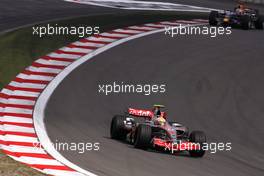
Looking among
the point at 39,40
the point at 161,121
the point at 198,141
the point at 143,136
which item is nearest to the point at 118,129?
the point at 161,121

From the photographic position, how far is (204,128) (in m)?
22.2

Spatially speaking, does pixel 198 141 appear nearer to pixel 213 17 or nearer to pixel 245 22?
pixel 213 17

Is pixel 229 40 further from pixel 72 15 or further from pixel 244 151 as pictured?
pixel 244 151

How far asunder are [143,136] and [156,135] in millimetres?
844

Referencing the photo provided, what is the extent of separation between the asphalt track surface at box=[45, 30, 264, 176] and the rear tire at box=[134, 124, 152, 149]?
185 mm

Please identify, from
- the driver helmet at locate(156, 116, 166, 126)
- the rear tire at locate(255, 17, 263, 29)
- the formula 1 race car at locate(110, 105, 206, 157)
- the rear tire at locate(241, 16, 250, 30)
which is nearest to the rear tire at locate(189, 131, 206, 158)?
the formula 1 race car at locate(110, 105, 206, 157)

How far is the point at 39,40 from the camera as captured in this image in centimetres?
3022

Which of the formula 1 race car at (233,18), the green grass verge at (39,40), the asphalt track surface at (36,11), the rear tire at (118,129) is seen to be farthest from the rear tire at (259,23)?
the rear tire at (118,129)

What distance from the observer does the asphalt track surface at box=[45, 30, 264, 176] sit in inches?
726

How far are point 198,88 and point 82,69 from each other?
3.96 m

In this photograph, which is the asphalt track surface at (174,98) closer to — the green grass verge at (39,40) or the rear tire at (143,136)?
the rear tire at (143,136)

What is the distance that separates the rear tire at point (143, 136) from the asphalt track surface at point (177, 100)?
19 centimetres

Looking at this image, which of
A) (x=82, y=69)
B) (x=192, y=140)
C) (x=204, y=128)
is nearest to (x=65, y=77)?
(x=82, y=69)

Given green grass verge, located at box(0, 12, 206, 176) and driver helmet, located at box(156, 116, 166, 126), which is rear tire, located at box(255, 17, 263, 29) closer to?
green grass verge, located at box(0, 12, 206, 176)
